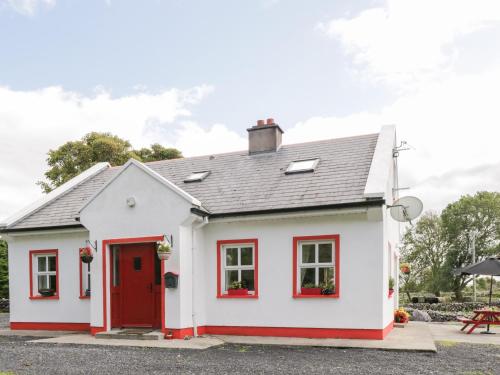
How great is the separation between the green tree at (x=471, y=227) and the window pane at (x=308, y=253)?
34.0m

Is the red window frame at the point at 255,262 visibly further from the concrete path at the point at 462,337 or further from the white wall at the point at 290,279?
the concrete path at the point at 462,337

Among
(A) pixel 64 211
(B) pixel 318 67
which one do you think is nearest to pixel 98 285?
(A) pixel 64 211

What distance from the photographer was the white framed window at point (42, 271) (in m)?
14.3

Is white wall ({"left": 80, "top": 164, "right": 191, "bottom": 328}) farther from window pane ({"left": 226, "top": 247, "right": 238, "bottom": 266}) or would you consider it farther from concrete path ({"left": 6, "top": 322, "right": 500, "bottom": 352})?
window pane ({"left": 226, "top": 247, "right": 238, "bottom": 266})

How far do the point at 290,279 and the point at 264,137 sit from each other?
569 cm

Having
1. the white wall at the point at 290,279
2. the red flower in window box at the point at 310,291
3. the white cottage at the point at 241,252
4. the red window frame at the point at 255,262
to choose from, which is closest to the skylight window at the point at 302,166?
the white cottage at the point at 241,252

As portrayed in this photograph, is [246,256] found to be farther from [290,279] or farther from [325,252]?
[325,252]

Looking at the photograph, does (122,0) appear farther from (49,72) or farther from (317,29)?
(317,29)

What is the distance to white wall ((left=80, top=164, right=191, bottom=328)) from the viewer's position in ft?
37.3

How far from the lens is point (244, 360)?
8578 millimetres

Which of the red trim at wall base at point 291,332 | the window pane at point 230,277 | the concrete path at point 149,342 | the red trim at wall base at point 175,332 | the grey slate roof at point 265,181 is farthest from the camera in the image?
the window pane at point 230,277

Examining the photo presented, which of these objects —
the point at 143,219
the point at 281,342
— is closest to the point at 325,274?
the point at 281,342

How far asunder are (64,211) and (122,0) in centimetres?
715

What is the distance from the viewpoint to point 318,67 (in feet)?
39.3
